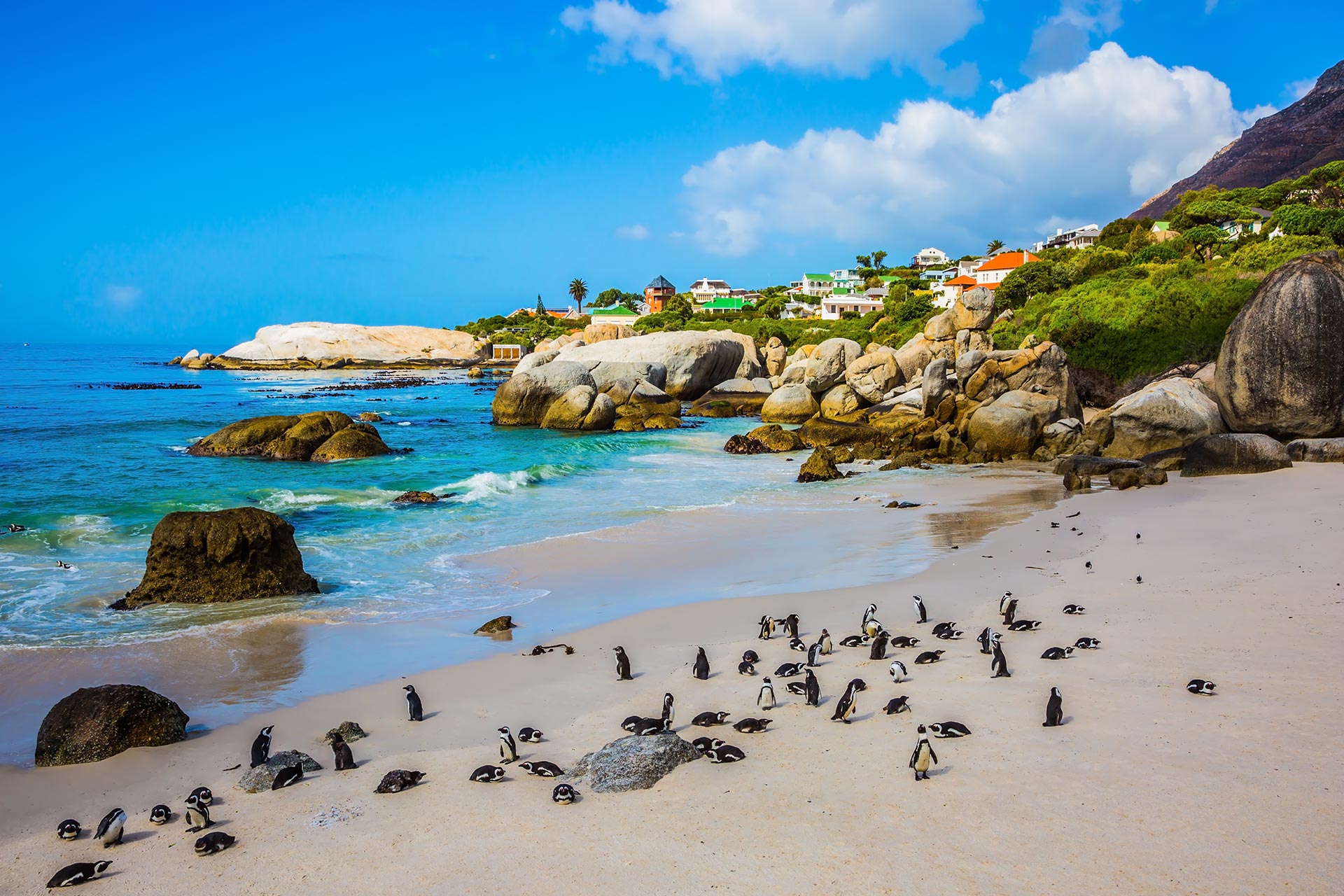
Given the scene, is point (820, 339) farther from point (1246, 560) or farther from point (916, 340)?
point (1246, 560)

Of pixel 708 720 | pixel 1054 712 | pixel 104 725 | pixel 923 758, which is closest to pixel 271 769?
pixel 104 725

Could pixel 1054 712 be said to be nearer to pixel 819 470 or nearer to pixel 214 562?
pixel 214 562

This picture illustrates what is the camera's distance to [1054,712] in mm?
7109

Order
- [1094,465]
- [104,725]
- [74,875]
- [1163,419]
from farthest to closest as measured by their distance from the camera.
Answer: [1163,419]
[1094,465]
[104,725]
[74,875]

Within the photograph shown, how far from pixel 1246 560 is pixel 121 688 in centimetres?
1443

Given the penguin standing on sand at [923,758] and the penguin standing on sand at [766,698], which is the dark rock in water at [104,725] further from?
the penguin standing on sand at [923,758]

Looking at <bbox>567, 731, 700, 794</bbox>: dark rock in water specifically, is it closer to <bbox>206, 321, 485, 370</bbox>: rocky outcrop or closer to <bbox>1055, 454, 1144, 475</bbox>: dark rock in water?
<bbox>1055, 454, 1144, 475</bbox>: dark rock in water

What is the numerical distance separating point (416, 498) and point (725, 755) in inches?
633

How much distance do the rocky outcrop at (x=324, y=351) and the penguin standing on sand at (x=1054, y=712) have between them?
104 meters

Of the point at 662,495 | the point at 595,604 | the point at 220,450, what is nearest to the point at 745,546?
the point at 595,604

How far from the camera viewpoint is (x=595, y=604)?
1242 centimetres

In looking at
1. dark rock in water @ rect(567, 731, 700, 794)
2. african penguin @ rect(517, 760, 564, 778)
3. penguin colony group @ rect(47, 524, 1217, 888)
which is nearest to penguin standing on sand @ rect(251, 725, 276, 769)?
penguin colony group @ rect(47, 524, 1217, 888)

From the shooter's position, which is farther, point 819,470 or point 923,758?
point 819,470

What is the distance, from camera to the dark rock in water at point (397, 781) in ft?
21.8
